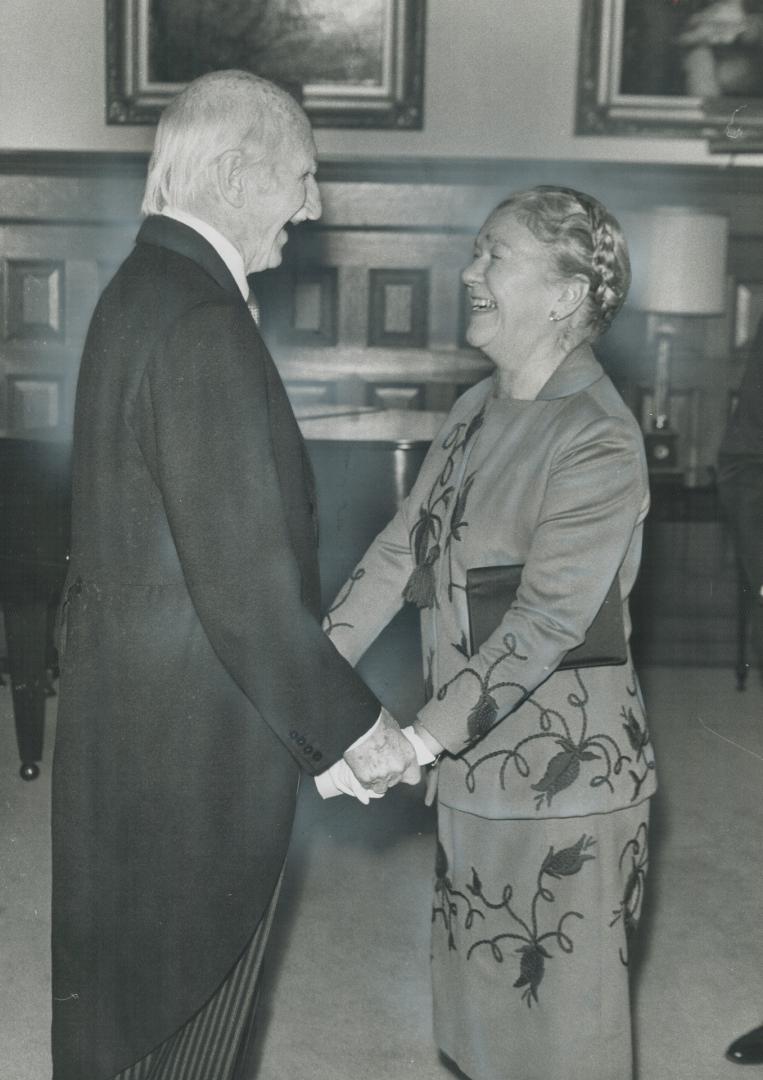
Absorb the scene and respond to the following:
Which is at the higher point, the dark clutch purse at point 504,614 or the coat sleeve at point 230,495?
the coat sleeve at point 230,495

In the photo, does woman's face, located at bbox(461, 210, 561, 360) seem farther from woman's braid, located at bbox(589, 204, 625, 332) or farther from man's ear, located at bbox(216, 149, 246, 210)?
man's ear, located at bbox(216, 149, 246, 210)

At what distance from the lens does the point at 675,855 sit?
4.08 meters

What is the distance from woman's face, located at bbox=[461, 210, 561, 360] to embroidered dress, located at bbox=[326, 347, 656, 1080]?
9cm

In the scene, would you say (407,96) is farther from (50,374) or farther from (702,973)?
(702,973)

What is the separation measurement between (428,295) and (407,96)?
0.94m

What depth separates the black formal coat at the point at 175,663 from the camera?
1718 millimetres

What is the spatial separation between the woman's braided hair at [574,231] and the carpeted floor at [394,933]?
1726 mm

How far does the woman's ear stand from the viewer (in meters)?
2.08

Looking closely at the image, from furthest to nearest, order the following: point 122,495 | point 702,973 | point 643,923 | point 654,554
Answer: point 654,554
point 643,923
point 702,973
point 122,495

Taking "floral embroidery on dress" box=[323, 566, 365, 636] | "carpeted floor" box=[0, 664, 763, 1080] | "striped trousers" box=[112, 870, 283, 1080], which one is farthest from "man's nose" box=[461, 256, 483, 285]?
"carpeted floor" box=[0, 664, 763, 1080]

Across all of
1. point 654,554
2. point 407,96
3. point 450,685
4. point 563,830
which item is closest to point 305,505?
point 450,685

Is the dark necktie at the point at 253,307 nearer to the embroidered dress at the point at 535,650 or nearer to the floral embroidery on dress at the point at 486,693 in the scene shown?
the embroidered dress at the point at 535,650

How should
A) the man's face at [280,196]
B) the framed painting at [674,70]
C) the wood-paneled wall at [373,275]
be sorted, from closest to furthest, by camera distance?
the man's face at [280,196] < the framed painting at [674,70] < the wood-paneled wall at [373,275]

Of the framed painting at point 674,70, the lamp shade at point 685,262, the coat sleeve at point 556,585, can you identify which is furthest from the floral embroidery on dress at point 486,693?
the framed painting at point 674,70
